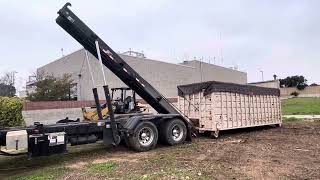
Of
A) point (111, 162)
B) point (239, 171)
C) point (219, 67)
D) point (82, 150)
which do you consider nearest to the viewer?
point (239, 171)

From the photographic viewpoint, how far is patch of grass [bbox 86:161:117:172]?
10.2 metres

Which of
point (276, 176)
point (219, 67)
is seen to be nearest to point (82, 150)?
point (276, 176)

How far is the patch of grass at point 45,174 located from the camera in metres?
9.42

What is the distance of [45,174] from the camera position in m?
9.80

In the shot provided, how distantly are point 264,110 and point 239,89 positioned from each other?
2596 mm

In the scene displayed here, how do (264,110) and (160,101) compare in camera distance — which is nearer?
(160,101)

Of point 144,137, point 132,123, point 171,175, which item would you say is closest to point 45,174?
point 171,175

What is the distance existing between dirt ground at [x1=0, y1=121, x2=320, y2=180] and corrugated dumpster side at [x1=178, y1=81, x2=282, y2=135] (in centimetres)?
187

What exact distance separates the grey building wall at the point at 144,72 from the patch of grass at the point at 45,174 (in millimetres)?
20234

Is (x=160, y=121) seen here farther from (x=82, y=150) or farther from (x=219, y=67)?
(x=219, y=67)

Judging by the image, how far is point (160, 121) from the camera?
555 inches

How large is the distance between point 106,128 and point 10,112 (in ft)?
27.7

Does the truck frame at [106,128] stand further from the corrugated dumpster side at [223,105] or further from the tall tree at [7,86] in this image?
the tall tree at [7,86]

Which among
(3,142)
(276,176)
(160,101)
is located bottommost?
(276,176)
